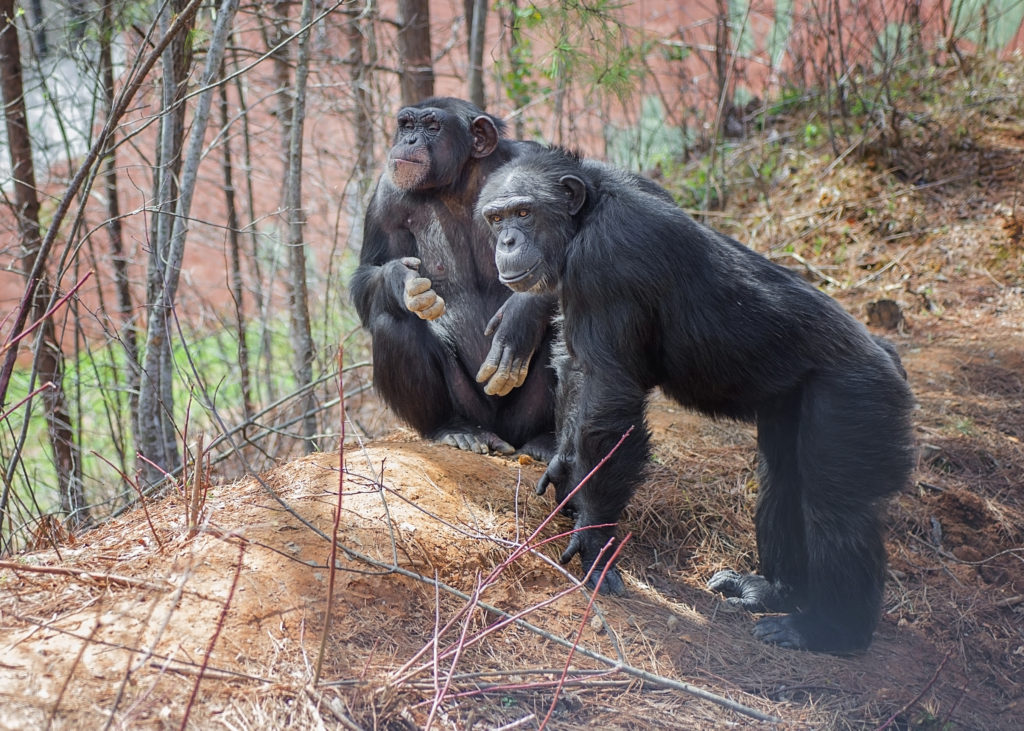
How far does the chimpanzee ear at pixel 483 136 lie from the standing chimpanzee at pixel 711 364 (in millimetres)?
1093

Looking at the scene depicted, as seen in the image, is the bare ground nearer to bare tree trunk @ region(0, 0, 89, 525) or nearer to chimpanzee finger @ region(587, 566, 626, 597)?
chimpanzee finger @ region(587, 566, 626, 597)

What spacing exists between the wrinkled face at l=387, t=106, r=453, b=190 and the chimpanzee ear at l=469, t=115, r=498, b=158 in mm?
168

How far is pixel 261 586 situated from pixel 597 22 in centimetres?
576

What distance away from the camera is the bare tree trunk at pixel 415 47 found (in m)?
8.91

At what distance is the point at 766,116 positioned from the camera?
1093 cm

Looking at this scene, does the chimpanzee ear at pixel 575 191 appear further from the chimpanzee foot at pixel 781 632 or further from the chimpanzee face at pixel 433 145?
the chimpanzee foot at pixel 781 632

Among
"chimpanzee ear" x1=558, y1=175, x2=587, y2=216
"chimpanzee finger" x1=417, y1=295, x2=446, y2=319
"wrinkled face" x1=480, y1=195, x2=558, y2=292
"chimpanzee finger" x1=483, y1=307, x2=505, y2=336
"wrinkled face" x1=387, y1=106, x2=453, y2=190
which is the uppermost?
"wrinkled face" x1=387, y1=106, x2=453, y2=190

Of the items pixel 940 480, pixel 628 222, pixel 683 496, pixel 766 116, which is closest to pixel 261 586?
pixel 628 222

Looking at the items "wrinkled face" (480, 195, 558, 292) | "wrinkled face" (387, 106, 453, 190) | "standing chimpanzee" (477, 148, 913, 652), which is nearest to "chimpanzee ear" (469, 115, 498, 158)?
→ "wrinkled face" (387, 106, 453, 190)

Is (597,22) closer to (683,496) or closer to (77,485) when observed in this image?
(683,496)

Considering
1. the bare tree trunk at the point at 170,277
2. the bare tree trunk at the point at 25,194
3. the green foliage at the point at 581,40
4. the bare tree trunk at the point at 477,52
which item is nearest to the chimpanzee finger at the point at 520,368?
the bare tree trunk at the point at 170,277

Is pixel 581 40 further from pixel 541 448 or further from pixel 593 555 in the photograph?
pixel 593 555

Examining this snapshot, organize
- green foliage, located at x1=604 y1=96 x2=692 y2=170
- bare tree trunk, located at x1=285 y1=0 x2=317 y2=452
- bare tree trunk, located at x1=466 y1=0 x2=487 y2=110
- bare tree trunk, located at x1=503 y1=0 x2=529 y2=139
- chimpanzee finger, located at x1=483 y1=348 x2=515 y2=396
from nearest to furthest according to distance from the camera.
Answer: chimpanzee finger, located at x1=483 y1=348 x2=515 y2=396
bare tree trunk, located at x1=285 y1=0 x2=317 y2=452
bare tree trunk, located at x1=466 y1=0 x2=487 y2=110
bare tree trunk, located at x1=503 y1=0 x2=529 y2=139
green foliage, located at x1=604 y1=96 x2=692 y2=170

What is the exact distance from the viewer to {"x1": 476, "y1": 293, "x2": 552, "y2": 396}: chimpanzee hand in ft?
17.4
